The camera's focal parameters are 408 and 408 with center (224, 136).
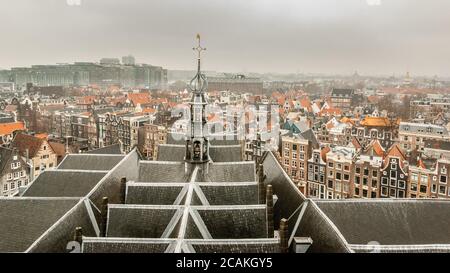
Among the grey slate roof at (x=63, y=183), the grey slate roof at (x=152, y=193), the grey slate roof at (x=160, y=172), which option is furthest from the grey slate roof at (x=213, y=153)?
the grey slate roof at (x=152, y=193)

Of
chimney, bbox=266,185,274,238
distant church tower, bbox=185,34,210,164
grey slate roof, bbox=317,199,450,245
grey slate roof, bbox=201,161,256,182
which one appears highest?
distant church tower, bbox=185,34,210,164

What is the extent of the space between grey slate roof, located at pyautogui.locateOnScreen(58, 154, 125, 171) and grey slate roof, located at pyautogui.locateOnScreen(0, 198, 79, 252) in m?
4.29

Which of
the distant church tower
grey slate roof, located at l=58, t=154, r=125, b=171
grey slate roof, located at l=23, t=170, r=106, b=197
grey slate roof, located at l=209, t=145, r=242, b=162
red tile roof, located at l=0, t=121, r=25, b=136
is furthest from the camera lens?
red tile roof, located at l=0, t=121, r=25, b=136

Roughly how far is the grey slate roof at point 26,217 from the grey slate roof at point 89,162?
429 cm

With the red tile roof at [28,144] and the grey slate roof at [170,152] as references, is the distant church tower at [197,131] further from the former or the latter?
the red tile roof at [28,144]

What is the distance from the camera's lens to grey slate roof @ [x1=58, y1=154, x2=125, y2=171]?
1254cm

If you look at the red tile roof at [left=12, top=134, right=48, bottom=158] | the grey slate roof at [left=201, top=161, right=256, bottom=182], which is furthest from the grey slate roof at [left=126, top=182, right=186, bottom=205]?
the red tile roof at [left=12, top=134, right=48, bottom=158]

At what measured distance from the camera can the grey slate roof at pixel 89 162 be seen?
12539mm

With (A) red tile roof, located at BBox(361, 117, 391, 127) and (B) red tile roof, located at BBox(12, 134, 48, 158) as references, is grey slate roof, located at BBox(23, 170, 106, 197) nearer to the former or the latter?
(B) red tile roof, located at BBox(12, 134, 48, 158)

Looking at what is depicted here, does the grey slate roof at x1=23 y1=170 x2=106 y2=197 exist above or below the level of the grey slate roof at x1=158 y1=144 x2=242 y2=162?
below

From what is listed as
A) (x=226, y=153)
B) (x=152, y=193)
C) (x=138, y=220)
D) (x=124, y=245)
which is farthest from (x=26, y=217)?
(x=226, y=153)

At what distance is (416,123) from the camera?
1025 inches

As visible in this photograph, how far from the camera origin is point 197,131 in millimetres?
9812

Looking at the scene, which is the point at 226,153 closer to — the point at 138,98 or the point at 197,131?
the point at 197,131
